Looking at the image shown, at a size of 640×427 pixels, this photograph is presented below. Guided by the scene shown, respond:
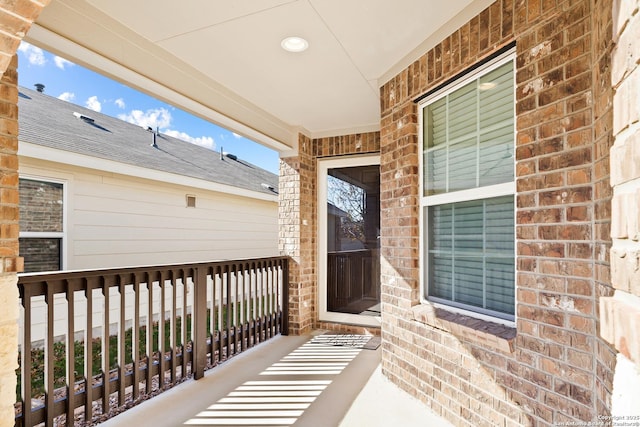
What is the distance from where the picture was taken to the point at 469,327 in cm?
219

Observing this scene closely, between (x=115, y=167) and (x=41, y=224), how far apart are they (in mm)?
1145

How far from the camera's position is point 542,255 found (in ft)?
5.90

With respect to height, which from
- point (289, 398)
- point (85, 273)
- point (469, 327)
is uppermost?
point (85, 273)

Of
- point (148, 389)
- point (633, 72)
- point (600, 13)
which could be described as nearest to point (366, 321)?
point (148, 389)

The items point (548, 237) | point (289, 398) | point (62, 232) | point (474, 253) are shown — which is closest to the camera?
point (548, 237)

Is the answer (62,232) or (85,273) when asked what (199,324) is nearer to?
(85,273)

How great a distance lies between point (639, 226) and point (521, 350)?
4.96 feet

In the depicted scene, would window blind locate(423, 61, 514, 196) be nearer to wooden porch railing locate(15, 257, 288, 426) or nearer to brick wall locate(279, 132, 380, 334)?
brick wall locate(279, 132, 380, 334)

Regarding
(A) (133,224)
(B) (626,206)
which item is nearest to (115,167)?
(A) (133,224)

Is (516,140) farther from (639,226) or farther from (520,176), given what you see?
(639,226)

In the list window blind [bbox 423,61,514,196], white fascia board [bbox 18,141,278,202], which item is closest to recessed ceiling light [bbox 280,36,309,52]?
window blind [bbox 423,61,514,196]

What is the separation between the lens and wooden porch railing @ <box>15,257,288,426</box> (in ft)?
7.27

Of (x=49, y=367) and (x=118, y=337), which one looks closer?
(x=49, y=367)

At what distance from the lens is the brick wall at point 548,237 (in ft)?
5.04
